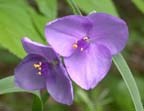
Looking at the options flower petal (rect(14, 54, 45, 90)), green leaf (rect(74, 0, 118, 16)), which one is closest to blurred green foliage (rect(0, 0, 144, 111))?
green leaf (rect(74, 0, 118, 16))

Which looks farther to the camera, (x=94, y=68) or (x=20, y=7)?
(x=20, y=7)

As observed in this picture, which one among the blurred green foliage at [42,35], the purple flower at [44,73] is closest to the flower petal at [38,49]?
the purple flower at [44,73]

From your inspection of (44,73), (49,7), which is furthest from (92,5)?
(44,73)

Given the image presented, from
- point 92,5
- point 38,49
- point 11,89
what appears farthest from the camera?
point 92,5

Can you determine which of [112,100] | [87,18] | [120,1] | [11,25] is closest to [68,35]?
[87,18]

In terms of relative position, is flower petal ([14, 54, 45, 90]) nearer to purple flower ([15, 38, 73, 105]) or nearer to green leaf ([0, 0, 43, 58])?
purple flower ([15, 38, 73, 105])

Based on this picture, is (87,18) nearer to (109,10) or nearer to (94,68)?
→ (94,68)

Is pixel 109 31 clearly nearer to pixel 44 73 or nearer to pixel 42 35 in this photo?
pixel 44 73
